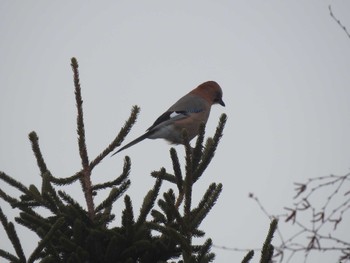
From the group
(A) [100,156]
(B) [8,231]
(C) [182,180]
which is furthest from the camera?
(A) [100,156]

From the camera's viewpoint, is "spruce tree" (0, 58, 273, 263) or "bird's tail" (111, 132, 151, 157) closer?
"spruce tree" (0, 58, 273, 263)

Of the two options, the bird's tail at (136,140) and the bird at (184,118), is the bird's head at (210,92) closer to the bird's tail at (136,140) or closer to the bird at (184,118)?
the bird at (184,118)

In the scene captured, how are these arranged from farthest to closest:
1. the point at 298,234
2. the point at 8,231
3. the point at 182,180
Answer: the point at 298,234
the point at 182,180
the point at 8,231

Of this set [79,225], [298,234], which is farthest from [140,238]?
[298,234]

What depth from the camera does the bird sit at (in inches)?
254

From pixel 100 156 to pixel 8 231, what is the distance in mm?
705

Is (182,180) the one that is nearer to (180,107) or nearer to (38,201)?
(38,201)

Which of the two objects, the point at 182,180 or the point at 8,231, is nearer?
the point at 8,231

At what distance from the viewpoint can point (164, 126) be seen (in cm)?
648

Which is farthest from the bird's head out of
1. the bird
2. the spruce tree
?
the spruce tree

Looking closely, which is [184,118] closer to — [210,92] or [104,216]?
[210,92]

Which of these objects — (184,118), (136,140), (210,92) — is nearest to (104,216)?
(136,140)

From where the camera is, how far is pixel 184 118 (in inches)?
267

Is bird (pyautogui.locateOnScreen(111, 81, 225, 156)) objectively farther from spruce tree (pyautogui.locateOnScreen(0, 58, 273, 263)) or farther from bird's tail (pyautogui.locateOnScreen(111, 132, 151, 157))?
spruce tree (pyautogui.locateOnScreen(0, 58, 273, 263))
